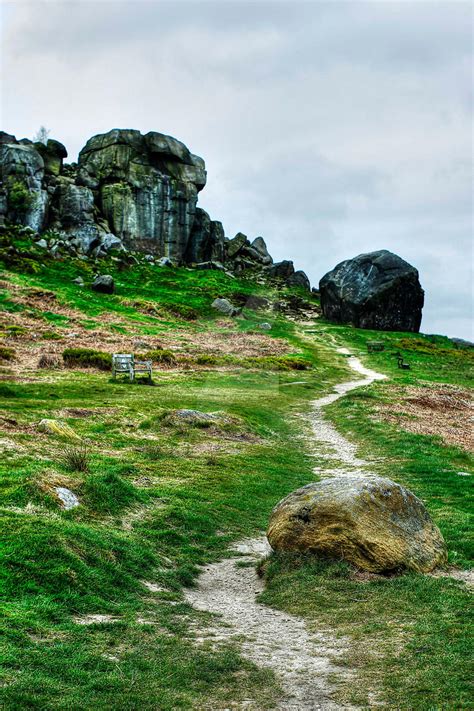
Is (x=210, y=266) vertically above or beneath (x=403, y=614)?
above

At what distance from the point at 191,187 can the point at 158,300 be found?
59162mm

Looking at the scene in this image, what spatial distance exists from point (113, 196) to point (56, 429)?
123 meters

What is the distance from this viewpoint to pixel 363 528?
41.8 ft

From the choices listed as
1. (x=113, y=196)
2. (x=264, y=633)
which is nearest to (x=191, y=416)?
(x=264, y=633)

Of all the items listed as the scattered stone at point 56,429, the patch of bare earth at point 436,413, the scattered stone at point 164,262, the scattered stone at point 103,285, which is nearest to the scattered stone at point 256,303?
the scattered stone at point 164,262

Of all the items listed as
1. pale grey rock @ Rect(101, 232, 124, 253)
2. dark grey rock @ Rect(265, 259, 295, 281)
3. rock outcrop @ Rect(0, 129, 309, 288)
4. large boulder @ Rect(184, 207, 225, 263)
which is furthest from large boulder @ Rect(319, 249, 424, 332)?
dark grey rock @ Rect(265, 259, 295, 281)

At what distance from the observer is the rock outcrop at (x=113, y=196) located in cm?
12288

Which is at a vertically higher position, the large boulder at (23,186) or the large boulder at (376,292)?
the large boulder at (23,186)

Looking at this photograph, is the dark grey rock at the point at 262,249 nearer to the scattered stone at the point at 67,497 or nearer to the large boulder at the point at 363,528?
the scattered stone at the point at 67,497

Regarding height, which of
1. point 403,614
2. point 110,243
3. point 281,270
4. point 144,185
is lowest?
point 403,614

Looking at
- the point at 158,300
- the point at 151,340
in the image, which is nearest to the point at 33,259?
the point at 158,300

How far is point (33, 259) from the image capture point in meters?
103

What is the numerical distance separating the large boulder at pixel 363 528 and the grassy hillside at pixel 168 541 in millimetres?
460

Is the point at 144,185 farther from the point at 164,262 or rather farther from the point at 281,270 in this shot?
the point at 281,270
